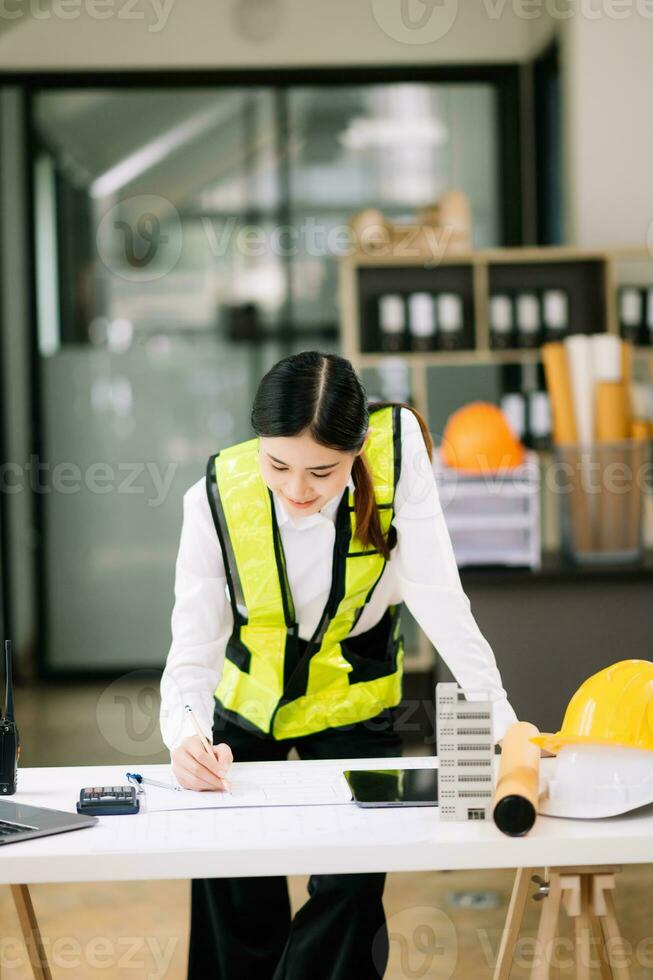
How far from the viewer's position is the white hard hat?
1464mm

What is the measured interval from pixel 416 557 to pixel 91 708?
3.65 m

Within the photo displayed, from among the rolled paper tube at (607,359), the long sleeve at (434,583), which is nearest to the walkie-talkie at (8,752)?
the long sleeve at (434,583)

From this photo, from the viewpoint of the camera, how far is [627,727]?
150 centimetres

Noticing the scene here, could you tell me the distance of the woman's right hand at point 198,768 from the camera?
1.63 m

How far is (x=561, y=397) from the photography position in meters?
3.39

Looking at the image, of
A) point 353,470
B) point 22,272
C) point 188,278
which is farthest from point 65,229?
point 353,470

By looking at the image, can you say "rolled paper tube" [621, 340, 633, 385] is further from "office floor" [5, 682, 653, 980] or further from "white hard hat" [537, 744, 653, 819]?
"white hard hat" [537, 744, 653, 819]

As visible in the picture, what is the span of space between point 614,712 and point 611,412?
1942 mm

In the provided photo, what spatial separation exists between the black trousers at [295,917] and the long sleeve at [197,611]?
0.69 ft

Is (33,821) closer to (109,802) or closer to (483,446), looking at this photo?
A: (109,802)

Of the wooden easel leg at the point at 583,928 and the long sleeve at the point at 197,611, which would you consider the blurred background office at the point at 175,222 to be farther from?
the wooden easel leg at the point at 583,928

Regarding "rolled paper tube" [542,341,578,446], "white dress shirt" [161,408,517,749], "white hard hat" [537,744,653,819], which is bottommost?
"white hard hat" [537,744,653,819]

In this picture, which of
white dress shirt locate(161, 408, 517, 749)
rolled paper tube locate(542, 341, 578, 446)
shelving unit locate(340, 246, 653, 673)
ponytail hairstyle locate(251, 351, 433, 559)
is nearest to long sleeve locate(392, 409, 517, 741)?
white dress shirt locate(161, 408, 517, 749)

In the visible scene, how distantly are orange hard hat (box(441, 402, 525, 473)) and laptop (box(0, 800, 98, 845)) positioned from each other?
6.55ft
